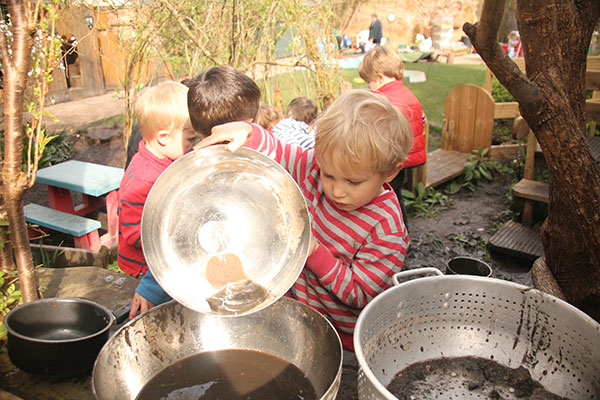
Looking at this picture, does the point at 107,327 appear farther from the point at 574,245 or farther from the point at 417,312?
the point at 574,245

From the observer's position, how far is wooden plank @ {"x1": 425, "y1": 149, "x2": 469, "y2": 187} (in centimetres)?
596

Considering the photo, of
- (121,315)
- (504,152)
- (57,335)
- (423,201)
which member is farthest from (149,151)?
(504,152)

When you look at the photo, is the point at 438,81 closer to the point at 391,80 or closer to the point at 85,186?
the point at 391,80

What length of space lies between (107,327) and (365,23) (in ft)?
76.7

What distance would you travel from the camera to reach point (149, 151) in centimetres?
239

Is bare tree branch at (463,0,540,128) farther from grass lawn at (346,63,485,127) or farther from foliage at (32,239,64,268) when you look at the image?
grass lawn at (346,63,485,127)

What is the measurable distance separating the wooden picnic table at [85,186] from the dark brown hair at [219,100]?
91.3 inches

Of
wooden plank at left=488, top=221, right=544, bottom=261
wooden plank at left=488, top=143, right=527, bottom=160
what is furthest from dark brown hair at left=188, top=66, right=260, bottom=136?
wooden plank at left=488, top=143, right=527, bottom=160

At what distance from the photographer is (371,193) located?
1650 mm

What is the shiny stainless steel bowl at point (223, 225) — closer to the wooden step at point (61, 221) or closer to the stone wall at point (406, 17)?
the wooden step at point (61, 221)

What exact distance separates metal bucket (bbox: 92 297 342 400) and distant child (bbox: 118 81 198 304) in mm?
776

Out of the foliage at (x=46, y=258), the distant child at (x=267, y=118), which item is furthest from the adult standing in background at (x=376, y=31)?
the foliage at (x=46, y=258)

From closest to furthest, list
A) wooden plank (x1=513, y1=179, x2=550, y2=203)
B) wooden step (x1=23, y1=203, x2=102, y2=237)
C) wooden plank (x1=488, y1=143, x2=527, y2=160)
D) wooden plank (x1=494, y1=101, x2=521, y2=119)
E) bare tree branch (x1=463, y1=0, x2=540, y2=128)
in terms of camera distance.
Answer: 1. bare tree branch (x1=463, y1=0, x2=540, y2=128)
2. wooden step (x1=23, y1=203, x2=102, y2=237)
3. wooden plank (x1=513, y1=179, x2=550, y2=203)
4. wooden plank (x1=494, y1=101, x2=521, y2=119)
5. wooden plank (x1=488, y1=143, x2=527, y2=160)

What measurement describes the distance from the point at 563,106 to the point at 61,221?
367 centimetres
